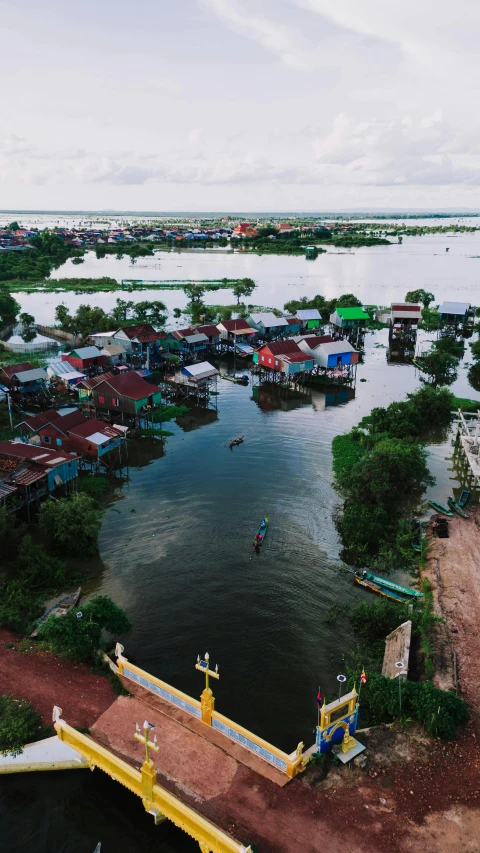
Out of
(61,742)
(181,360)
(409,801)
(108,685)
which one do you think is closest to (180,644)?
(108,685)

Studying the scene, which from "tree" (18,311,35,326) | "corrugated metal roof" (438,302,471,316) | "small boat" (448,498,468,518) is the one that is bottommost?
"small boat" (448,498,468,518)

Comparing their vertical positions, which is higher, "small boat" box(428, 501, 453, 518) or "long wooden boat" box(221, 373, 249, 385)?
"long wooden boat" box(221, 373, 249, 385)

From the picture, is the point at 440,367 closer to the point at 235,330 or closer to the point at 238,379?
the point at 238,379

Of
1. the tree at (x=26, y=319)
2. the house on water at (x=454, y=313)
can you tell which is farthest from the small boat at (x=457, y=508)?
the tree at (x=26, y=319)

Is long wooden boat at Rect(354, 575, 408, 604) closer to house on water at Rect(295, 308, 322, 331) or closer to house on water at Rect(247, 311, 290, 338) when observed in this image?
house on water at Rect(247, 311, 290, 338)

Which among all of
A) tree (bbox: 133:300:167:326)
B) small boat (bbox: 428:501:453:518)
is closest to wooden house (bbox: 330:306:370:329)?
tree (bbox: 133:300:167:326)

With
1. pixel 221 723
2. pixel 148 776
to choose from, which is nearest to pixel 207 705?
pixel 221 723

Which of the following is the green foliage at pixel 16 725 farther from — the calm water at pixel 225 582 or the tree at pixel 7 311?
the tree at pixel 7 311
